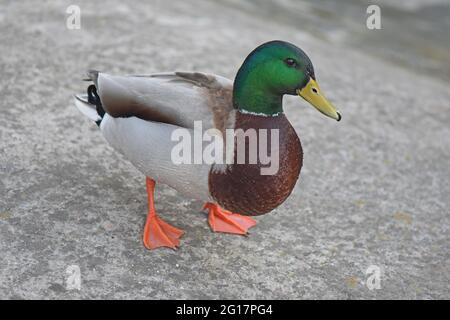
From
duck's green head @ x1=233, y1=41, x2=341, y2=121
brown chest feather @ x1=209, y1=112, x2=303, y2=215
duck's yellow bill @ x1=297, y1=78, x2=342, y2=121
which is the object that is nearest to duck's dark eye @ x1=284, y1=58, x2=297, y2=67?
duck's green head @ x1=233, y1=41, x2=341, y2=121

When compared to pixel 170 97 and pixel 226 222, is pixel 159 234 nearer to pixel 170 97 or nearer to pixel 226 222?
pixel 226 222

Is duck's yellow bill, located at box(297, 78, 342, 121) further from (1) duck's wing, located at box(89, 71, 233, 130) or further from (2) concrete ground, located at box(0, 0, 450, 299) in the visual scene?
(2) concrete ground, located at box(0, 0, 450, 299)

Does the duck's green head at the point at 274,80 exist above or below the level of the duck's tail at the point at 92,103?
above

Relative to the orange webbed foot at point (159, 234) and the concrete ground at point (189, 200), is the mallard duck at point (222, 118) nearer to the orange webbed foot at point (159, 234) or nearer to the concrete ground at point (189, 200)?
the orange webbed foot at point (159, 234)

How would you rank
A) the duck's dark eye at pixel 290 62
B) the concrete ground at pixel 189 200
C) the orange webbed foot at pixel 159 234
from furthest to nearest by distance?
the orange webbed foot at pixel 159 234
the concrete ground at pixel 189 200
the duck's dark eye at pixel 290 62

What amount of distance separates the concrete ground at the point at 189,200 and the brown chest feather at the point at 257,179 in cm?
32

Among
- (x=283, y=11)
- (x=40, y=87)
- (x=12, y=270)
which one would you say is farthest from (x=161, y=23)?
(x=12, y=270)

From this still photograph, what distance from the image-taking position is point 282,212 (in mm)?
3463

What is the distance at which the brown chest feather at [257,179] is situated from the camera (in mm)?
2805

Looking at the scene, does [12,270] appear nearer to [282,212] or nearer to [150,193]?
[150,193]

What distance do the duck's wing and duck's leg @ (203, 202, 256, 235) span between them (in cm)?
58

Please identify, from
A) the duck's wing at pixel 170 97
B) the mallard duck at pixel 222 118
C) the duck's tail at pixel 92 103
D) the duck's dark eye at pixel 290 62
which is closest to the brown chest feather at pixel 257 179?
the mallard duck at pixel 222 118

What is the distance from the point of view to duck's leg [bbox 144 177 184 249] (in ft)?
10.0

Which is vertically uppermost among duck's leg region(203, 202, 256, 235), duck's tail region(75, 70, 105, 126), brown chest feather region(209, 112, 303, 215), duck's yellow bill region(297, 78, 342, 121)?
duck's yellow bill region(297, 78, 342, 121)
